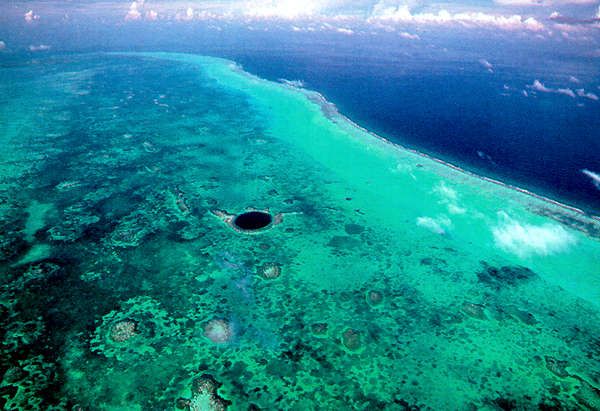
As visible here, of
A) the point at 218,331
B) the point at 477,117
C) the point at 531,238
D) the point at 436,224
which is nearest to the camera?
the point at 218,331

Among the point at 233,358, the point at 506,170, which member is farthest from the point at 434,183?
the point at 233,358

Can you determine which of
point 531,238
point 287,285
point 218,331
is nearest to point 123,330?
point 218,331

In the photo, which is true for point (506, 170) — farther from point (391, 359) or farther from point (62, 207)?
point (62, 207)

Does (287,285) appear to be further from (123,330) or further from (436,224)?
(436,224)

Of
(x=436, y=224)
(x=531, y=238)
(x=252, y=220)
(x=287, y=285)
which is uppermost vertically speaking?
(x=531, y=238)

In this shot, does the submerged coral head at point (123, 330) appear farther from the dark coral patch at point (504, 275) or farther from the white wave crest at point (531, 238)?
the white wave crest at point (531, 238)
